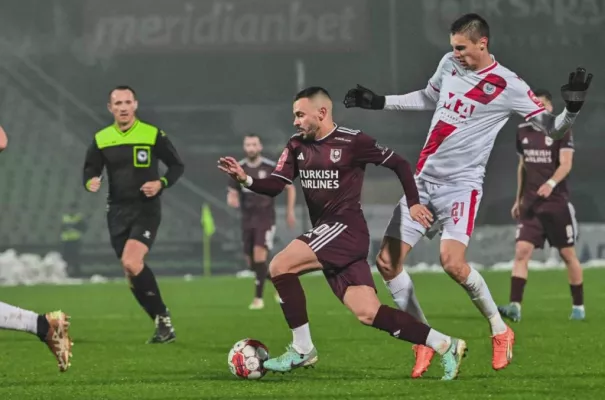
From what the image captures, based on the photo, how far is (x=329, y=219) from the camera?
7.14 m

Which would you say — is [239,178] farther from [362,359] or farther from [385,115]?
[385,115]

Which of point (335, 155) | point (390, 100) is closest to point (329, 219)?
point (335, 155)

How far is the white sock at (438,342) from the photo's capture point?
688cm

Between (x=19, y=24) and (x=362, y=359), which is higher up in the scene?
(x=19, y=24)

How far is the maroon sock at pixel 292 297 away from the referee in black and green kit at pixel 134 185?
9.80 ft

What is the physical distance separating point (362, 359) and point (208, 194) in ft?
46.6

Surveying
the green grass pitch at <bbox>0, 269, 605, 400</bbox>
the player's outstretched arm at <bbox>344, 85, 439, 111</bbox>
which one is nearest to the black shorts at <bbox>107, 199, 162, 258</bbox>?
the green grass pitch at <bbox>0, 269, 605, 400</bbox>

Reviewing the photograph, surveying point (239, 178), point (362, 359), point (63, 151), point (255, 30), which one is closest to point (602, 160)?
point (255, 30)

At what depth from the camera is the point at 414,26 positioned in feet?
74.3

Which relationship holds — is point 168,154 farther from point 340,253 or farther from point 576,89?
point 576,89

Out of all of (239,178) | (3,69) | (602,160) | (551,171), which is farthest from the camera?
(3,69)

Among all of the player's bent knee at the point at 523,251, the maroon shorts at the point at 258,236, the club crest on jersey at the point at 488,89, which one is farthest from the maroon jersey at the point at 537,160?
the club crest on jersey at the point at 488,89

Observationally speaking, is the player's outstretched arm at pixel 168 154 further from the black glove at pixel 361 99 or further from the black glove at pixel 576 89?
the black glove at pixel 576 89

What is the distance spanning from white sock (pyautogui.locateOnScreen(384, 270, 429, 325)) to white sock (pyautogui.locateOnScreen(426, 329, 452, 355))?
0.77 metres
